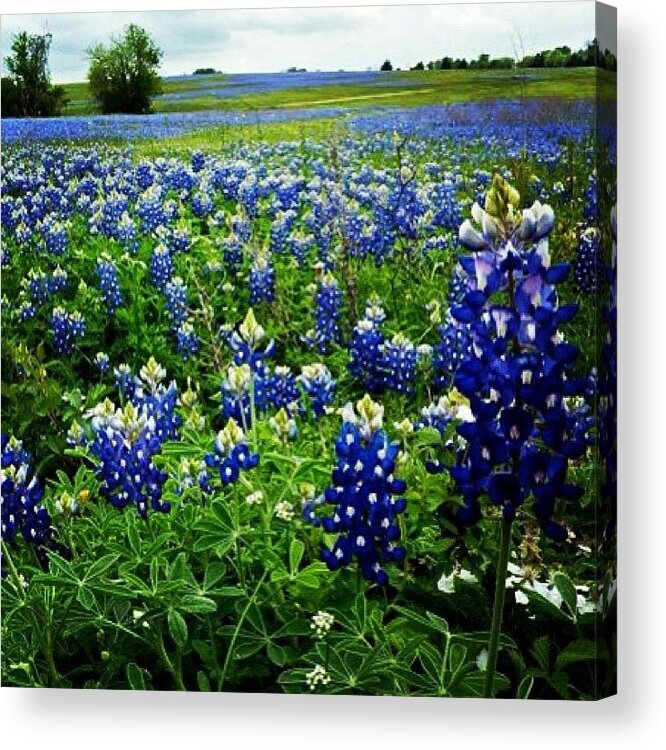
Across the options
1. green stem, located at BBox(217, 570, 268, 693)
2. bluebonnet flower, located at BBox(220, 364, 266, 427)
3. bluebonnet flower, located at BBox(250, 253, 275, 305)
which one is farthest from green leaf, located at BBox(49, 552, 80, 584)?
bluebonnet flower, located at BBox(250, 253, 275, 305)

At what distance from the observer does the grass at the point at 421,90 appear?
184 inches

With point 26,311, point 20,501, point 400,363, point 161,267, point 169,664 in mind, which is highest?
point 161,267

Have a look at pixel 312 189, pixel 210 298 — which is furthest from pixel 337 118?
pixel 210 298

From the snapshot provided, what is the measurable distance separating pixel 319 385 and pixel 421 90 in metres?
0.74

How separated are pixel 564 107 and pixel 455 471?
87cm

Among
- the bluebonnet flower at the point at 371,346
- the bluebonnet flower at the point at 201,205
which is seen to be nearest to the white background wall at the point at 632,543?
the bluebonnet flower at the point at 201,205

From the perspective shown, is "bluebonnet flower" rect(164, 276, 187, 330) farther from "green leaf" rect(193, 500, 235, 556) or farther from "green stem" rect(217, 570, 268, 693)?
"green stem" rect(217, 570, 268, 693)

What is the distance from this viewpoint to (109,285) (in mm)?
5113

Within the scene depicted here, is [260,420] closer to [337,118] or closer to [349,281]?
[349,281]

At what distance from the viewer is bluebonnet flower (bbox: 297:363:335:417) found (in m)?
4.93

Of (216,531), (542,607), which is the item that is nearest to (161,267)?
(216,531)

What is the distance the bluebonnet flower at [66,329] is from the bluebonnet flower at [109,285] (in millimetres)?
80

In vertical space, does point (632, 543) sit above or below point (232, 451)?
below

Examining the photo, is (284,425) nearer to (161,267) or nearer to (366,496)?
(366,496)
